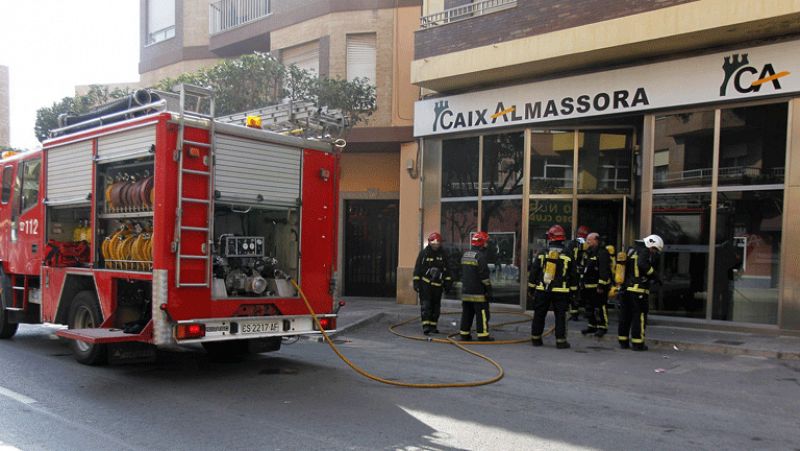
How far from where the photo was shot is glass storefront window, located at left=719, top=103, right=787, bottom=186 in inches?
402

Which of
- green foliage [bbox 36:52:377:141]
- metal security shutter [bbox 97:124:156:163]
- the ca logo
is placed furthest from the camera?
green foliage [bbox 36:52:377:141]

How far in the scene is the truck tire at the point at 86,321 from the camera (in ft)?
23.4

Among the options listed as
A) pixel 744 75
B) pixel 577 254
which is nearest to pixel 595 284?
pixel 577 254

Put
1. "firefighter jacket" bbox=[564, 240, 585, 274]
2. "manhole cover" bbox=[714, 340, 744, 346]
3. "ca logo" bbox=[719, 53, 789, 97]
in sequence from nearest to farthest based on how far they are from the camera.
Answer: "manhole cover" bbox=[714, 340, 744, 346], "firefighter jacket" bbox=[564, 240, 585, 274], "ca logo" bbox=[719, 53, 789, 97]

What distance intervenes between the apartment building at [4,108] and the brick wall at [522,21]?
31.3 m

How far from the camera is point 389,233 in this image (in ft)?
54.0

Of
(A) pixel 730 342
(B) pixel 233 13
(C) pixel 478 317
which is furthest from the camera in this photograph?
(B) pixel 233 13

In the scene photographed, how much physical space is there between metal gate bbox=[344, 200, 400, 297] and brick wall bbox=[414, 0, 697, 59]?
4.50 m

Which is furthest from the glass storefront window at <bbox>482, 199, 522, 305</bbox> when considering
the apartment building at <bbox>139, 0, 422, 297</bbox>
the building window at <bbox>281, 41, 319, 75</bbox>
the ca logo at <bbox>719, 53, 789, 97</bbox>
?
the building window at <bbox>281, 41, 319, 75</bbox>

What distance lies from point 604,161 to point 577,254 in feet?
10.0

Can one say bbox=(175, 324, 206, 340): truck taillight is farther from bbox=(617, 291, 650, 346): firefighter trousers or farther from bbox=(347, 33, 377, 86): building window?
bbox=(347, 33, 377, 86): building window

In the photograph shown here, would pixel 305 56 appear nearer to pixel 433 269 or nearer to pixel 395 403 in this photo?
pixel 433 269

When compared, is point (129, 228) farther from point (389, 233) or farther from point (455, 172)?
point (389, 233)

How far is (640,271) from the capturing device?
29.9 ft
